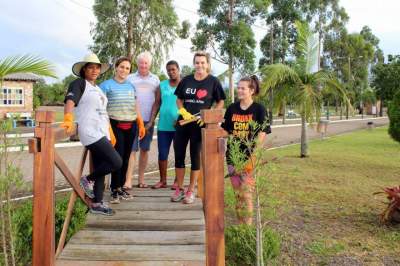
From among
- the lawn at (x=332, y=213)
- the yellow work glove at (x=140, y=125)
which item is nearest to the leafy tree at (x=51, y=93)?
the lawn at (x=332, y=213)

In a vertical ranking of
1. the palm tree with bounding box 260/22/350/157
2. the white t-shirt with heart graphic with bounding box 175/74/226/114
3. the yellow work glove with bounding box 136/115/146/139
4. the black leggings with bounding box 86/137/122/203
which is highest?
the palm tree with bounding box 260/22/350/157

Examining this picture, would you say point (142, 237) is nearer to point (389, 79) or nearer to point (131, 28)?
point (131, 28)

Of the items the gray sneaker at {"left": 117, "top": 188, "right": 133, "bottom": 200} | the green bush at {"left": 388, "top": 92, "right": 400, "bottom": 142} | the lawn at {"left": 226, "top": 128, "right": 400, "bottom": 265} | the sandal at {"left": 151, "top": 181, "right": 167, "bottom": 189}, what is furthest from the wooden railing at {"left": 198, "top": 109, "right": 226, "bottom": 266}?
the green bush at {"left": 388, "top": 92, "right": 400, "bottom": 142}

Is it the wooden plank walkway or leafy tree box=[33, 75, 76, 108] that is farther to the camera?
leafy tree box=[33, 75, 76, 108]

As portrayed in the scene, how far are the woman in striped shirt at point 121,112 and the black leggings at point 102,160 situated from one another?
1.39 ft

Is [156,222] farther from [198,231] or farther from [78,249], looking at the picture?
[78,249]

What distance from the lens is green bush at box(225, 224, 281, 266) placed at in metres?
3.82

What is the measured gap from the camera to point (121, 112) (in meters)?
4.53

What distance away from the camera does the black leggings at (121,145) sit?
4.54 meters

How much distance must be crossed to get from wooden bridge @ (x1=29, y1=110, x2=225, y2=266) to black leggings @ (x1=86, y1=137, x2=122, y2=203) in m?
0.17

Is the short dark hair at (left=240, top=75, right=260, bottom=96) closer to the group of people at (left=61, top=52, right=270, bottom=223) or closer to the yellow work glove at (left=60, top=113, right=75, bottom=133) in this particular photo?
the group of people at (left=61, top=52, right=270, bottom=223)

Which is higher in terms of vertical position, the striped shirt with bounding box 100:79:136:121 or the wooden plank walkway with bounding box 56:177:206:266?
the striped shirt with bounding box 100:79:136:121

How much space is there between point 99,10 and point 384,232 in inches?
899

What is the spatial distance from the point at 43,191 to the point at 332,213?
416cm
